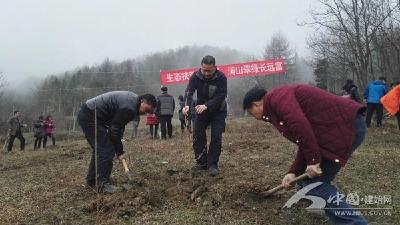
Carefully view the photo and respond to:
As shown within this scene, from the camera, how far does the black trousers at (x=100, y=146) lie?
620 centimetres

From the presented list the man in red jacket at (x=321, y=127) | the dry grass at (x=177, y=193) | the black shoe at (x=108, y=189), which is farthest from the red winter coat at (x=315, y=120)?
the black shoe at (x=108, y=189)

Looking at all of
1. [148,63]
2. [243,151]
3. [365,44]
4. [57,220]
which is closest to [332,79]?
[365,44]

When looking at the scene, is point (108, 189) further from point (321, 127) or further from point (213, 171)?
point (321, 127)

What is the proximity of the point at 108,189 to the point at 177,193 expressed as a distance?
969 mm

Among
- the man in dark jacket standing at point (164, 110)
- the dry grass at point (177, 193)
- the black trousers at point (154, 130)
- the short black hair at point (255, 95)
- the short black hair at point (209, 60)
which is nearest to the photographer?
the short black hair at point (255, 95)

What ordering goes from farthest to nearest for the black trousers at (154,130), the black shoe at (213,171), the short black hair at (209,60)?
the black trousers at (154,130) → the black shoe at (213,171) → the short black hair at (209,60)

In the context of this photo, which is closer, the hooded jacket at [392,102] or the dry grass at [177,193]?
the dry grass at [177,193]

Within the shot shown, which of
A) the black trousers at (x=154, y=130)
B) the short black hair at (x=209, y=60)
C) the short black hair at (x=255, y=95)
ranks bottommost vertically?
the black trousers at (x=154, y=130)

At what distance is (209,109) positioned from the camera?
6.87m

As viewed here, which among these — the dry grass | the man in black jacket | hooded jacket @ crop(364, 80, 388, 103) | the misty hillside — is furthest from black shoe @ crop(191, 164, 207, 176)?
the misty hillside

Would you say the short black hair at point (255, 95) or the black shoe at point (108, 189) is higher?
the short black hair at point (255, 95)

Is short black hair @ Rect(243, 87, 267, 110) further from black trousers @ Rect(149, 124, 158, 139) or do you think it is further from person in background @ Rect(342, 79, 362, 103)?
black trousers @ Rect(149, 124, 158, 139)

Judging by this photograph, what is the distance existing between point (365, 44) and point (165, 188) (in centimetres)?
1922

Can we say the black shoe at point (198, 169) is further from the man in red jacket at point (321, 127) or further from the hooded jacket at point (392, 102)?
the hooded jacket at point (392, 102)
